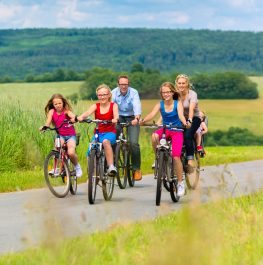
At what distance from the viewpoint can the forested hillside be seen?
126938 millimetres

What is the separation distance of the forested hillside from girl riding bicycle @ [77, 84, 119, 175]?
101407mm

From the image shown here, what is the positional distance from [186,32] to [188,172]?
138 m

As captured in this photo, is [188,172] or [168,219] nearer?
[168,219]

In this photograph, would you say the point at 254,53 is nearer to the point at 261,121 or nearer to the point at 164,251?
the point at 261,121

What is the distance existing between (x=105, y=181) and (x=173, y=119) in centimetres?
134

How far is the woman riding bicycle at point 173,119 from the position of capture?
14070mm

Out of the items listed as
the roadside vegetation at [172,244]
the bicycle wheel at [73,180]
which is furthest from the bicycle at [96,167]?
the roadside vegetation at [172,244]

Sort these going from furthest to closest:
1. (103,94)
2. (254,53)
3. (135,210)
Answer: (254,53)
(103,94)
(135,210)

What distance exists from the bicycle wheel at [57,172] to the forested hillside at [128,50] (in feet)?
331

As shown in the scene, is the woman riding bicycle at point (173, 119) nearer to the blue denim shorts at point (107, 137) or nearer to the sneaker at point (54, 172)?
the blue denim shorts at point (107, 137)

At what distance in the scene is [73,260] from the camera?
629 cm

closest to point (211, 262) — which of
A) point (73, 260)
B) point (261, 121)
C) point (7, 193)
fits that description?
point (73, 260)

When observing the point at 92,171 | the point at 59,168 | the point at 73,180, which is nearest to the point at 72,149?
the point at 59,168

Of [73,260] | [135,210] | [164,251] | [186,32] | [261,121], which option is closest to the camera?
[164,251]
